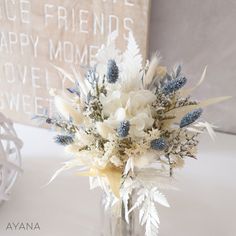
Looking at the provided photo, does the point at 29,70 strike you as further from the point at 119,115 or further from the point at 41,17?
the point at 119,115

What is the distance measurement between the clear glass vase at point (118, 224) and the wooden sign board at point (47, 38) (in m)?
0.37

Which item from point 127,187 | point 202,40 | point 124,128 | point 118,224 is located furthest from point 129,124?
point 202,40

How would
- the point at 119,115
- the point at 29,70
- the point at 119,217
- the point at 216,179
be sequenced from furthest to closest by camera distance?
the point at 29,70 < the point at 216,179 < the point at 119,217 < the point at 119,115

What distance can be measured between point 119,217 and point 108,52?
0.92 feet

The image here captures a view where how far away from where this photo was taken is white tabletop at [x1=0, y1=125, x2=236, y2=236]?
2.92 feet

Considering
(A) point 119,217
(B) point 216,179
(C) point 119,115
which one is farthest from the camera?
(B) point 216,179

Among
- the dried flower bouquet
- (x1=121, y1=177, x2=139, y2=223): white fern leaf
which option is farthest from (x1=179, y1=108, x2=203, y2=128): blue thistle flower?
(x1=121, y1=177, x2=139, y2=223): white fern leaf

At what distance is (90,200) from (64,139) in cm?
27

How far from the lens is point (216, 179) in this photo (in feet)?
3.30

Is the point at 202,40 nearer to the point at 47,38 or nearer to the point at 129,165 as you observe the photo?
the point at 47,38

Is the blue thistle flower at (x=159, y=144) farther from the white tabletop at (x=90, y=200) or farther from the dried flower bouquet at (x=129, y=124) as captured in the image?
the white tabletop at (x=90, y=200)

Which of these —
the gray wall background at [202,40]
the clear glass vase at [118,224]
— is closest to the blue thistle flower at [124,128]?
the clear glass vase at [118,224]

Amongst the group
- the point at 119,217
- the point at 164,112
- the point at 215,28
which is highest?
the point at 215,28

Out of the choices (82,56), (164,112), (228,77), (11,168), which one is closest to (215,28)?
(228,77)
